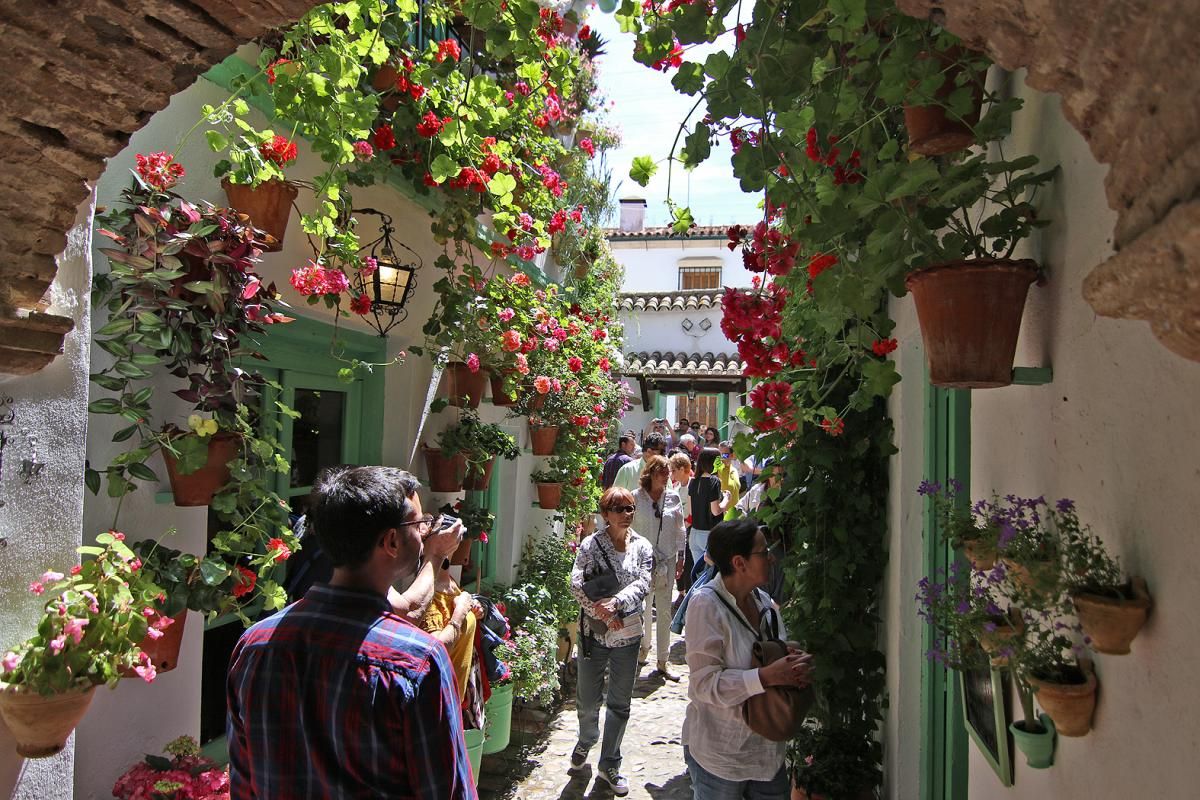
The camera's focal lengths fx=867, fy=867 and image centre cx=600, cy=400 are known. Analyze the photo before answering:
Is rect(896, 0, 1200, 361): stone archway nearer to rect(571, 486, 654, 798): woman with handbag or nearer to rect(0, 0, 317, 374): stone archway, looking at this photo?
rect(0, 0, 317, 374): stone archway

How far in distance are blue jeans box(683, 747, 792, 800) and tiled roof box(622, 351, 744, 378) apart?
11.9 m

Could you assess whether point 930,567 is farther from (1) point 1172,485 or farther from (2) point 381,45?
(2) point 381,45

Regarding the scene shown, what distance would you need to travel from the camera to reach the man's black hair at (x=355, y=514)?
2121mm

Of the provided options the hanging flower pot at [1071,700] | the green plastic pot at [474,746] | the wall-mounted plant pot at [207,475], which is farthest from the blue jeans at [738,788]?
the wall-mounted plant pot at [207,475]

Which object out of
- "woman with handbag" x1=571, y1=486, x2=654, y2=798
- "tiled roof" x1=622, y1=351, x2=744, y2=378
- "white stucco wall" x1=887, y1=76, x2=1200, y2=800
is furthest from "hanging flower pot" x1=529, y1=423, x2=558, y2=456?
"tiled roof" x1=622, y1=351, x2=744, y2=378

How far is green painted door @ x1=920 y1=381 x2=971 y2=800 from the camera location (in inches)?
130

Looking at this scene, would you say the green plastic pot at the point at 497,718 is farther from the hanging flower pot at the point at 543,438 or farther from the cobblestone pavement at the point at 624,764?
the hanging flower pot at the point at 543,438

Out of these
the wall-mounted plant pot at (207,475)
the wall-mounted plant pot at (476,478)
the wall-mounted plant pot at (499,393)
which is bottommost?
the wall-mounted plant pot at (476,478)

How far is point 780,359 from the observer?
124 inches

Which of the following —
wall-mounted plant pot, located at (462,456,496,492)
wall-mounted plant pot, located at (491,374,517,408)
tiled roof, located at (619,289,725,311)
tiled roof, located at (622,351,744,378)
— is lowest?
wall-mounted plant pot, located at (462,456,496,492)

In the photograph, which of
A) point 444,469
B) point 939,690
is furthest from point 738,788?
point 444,469

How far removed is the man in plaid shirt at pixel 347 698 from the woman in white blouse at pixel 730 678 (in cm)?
153

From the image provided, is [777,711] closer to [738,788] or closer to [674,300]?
[738,788]

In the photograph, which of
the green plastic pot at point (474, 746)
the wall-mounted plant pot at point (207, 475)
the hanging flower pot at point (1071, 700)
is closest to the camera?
the hanging flower pot at point (1071, 700)
